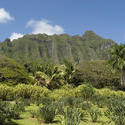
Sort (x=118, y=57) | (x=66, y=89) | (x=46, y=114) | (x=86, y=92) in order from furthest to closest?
1. (x=118, y=57)
2. (x=66, y=89)
3. (x=86, y=92)
4. (x=46, y=114)

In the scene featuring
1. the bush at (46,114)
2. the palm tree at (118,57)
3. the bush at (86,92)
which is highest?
the palm tree at (118,57)

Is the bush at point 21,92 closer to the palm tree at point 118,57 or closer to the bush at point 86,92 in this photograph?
the bush at point 86,92

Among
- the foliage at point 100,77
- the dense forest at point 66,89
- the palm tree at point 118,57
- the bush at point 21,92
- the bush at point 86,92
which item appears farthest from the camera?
the foliage at point 100,77

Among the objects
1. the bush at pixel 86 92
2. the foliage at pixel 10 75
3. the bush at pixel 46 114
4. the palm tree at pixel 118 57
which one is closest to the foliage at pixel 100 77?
the palm tree at pixel 118 57

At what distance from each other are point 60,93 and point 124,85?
14.6m

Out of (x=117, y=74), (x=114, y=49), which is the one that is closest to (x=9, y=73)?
(x=114, y=49)

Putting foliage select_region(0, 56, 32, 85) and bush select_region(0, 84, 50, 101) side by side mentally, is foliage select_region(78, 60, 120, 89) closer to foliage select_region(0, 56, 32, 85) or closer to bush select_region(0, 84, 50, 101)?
foliage select_region(0, 56, 32, 85)

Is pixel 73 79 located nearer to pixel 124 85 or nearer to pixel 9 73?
pixel 124 85

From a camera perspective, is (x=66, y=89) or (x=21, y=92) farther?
(x=66, y=89)

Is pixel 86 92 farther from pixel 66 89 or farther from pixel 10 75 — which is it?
pixel 10 75

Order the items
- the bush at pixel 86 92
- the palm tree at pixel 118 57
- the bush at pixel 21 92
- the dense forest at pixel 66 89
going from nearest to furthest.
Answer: the dense forest at pixel 66 89 < the bush at pixel 21 92 < the bush at pixel 86 92 < the palm tree at pixel 118 57

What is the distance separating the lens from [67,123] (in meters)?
7.03

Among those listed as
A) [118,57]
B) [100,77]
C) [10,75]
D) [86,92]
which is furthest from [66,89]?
[118,57]

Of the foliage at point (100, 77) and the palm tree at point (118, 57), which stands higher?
the palm tree at point (118, 57)
